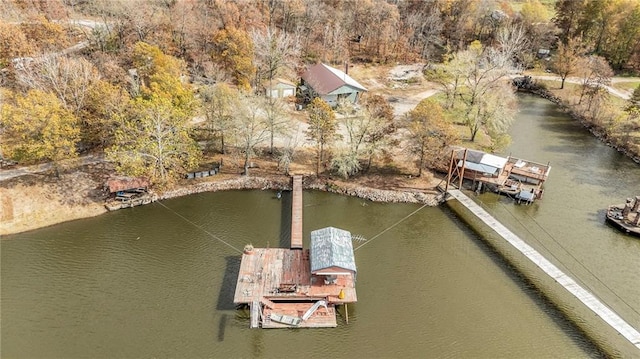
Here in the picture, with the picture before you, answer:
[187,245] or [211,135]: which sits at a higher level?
[211,135]

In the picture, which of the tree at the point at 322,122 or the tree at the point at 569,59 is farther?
the tree at the point at 569,59

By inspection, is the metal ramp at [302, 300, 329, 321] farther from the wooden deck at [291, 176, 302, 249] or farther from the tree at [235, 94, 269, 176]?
the tree at [235, 94, 269, 176]

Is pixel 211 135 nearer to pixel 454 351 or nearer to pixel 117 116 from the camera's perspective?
pixel 117 116

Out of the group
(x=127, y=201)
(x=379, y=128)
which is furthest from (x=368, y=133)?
(x=127, y=201)

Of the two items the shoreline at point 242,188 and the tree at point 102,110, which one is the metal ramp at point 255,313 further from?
the tree at point 102,110

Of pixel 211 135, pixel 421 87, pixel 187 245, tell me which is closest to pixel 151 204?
pixel 187 245

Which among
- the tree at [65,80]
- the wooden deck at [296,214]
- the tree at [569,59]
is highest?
the tree at [569,59]

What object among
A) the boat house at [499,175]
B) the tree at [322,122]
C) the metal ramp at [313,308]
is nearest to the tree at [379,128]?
the tree at [322,122]
